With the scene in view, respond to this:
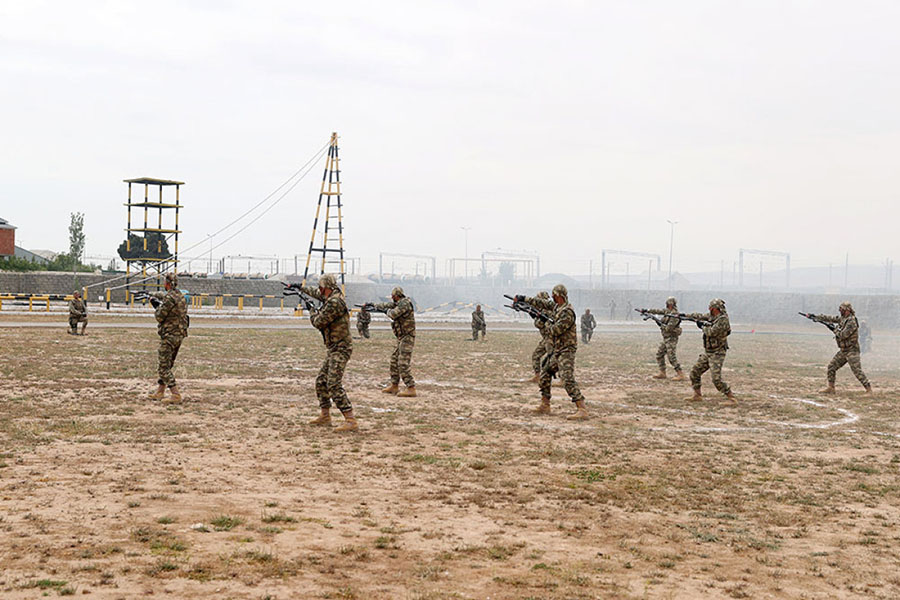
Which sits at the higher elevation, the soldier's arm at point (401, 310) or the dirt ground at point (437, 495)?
the soldier's arm at point (401, 310)

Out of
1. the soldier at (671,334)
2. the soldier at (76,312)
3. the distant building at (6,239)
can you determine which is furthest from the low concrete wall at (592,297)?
the soldier at (671,334)

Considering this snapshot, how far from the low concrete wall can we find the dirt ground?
35.9 m

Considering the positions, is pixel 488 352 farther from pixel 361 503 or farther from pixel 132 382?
pixel 361 503

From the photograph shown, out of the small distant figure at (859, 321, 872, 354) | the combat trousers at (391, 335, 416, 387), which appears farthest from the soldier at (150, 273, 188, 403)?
the small distant figure at (859, 321, 872, 354)

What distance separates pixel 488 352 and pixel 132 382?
517 inches

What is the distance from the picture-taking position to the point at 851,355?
17453 millimetres

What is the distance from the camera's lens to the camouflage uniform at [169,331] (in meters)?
13.6

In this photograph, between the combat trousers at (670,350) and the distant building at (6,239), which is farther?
the distant building at (6,239)

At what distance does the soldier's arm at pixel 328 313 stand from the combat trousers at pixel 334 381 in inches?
15.9

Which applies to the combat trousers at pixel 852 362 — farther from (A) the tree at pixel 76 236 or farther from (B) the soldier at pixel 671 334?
(A) the tree at pixel 76 236

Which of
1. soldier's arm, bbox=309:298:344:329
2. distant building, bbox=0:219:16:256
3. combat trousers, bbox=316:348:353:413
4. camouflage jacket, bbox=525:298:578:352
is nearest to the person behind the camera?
combat trousers, bbox=316:348:353:413

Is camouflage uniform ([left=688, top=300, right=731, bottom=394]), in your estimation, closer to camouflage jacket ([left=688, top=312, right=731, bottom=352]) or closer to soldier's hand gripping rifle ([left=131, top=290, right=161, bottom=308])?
camouflage jacket ([left=688, top=312, right=731, bottom=352])

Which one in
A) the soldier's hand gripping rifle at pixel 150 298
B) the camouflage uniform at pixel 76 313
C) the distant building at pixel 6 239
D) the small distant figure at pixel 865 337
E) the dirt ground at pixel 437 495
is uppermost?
the distant building at pixel 6 239

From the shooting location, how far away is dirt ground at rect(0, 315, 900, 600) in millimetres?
5738
